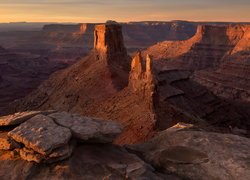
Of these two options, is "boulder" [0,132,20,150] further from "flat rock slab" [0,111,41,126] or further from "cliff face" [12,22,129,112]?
"cliff face" [12,22,129,112]

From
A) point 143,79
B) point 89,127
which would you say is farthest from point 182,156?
point 143,79

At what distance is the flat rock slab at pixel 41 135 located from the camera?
13656 millimetres

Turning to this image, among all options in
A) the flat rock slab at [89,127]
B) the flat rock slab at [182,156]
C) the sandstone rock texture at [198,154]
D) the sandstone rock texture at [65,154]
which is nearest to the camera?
the sandstone rock texture at [65,154]

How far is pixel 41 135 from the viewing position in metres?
14.1

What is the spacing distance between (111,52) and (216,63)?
244 ft

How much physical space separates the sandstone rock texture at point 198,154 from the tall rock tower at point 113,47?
36752mm

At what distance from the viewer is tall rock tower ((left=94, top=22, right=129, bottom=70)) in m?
54.8

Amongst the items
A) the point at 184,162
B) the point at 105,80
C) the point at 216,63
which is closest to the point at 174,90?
the point at 105,80

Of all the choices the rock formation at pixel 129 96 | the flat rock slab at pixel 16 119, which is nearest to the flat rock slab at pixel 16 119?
the flat rock slab at pixel 16 119

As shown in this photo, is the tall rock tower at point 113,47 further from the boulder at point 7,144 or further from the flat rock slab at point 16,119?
the boulder at point 7,144

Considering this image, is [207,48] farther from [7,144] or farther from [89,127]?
[7,144]

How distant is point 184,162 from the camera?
15.4 meters

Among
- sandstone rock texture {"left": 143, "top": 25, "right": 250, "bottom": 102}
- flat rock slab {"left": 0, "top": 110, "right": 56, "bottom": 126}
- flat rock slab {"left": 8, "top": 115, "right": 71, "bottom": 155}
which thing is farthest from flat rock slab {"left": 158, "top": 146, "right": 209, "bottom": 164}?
sandstone rock texture {"left": 143, "top": 25, "right": 250, "bottom": 102}

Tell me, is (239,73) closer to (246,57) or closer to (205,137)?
(246,57)
